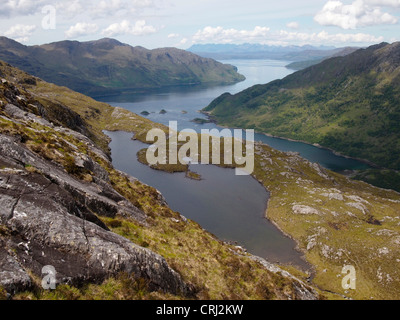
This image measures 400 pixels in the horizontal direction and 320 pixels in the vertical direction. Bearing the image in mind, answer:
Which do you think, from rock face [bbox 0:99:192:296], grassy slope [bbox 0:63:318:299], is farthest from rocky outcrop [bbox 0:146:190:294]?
grassy slope [bbox 0:63:318:299]

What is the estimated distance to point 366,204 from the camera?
10362 cm

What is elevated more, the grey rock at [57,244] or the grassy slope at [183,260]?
the grey rock at [57,244]

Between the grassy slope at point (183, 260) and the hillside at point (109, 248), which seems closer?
the hillside at point (109, 248)

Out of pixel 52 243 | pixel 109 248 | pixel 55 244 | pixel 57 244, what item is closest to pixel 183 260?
pixel 109 248

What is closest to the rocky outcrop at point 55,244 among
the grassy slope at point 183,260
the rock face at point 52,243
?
the rock face at point 52,243

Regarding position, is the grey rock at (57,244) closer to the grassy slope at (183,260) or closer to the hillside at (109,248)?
the hillside at (109,248)

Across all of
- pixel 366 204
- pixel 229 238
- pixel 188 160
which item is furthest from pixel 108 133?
pixel 366 204

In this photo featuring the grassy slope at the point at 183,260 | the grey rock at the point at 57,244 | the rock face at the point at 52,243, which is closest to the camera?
the rock face at the point at 52,243

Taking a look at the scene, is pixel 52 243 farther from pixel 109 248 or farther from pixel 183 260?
pixel 183 260

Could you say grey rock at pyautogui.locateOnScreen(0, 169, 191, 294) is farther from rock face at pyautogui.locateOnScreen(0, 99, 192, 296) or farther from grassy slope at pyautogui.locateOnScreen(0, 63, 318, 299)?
grassy slope at pyautogui.locateOnScreen(0, 63, 318, 299)

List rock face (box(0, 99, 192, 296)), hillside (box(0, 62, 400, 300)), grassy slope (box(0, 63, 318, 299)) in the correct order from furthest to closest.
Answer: grassy slope (box(0, 63, 318, 299)) < hillside (box(0, 62, 400, 300)) < rock face (box(0, 99, 192, 296))

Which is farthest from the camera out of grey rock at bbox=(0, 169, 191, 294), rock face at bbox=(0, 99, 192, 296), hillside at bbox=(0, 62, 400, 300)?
hillside at bbox=(0, 62, 400, 300)

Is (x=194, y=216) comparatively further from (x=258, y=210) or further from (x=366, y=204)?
(x=366, y=204)

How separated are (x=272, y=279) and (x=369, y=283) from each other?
154ft
